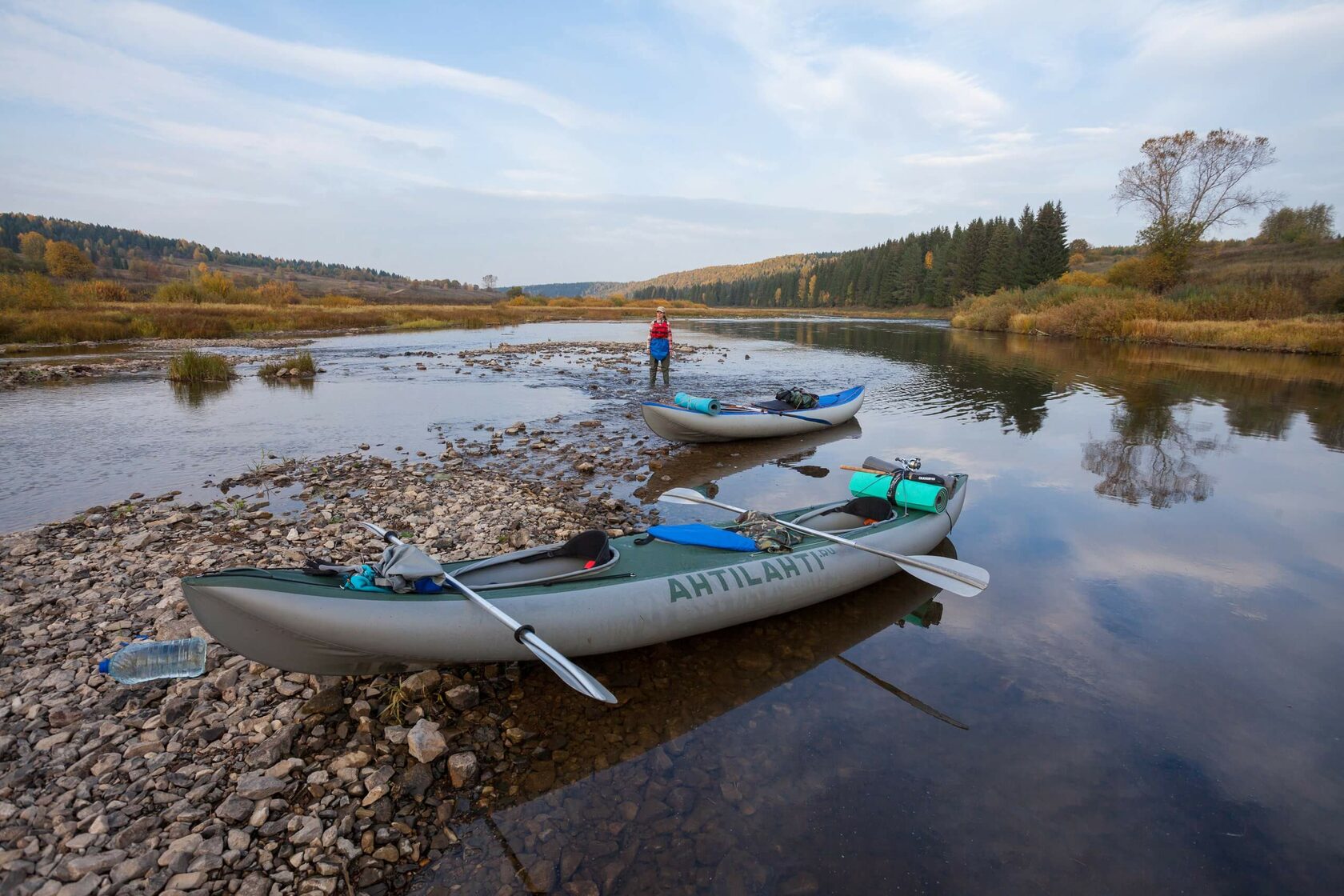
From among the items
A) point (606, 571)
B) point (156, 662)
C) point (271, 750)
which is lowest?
point (271, 750)

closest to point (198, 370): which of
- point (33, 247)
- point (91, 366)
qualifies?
point (91, 366)

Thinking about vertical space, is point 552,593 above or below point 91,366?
above

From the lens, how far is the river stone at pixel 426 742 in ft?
12.0

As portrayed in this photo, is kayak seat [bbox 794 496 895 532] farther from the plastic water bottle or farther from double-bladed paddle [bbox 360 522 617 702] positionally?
the plastic water bottle

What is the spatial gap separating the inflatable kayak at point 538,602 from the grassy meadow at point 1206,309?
3312cm

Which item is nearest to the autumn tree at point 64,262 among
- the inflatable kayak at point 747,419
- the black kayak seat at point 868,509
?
the inflatable kayak at point 747,419

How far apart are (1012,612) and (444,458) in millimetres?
8599

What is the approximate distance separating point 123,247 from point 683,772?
165 metres

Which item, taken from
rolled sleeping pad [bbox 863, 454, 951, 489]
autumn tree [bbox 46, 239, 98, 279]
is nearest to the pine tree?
rolled sleeping pad [bbox 863, 454, 951, 489]

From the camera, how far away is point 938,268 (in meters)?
78.3

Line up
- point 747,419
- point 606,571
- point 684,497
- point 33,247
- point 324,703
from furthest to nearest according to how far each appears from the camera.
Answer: point 33,247
point 747,419
point 684,497
point 606,571
point 324,703

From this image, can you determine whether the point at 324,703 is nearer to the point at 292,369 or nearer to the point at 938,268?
the point at 292,369

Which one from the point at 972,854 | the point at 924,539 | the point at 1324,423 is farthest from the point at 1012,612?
the point at 1324,423

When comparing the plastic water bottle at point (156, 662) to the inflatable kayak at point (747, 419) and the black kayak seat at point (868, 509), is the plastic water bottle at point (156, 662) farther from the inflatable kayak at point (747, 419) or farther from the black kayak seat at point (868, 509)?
the inflatable kayak at point (747, 419)
